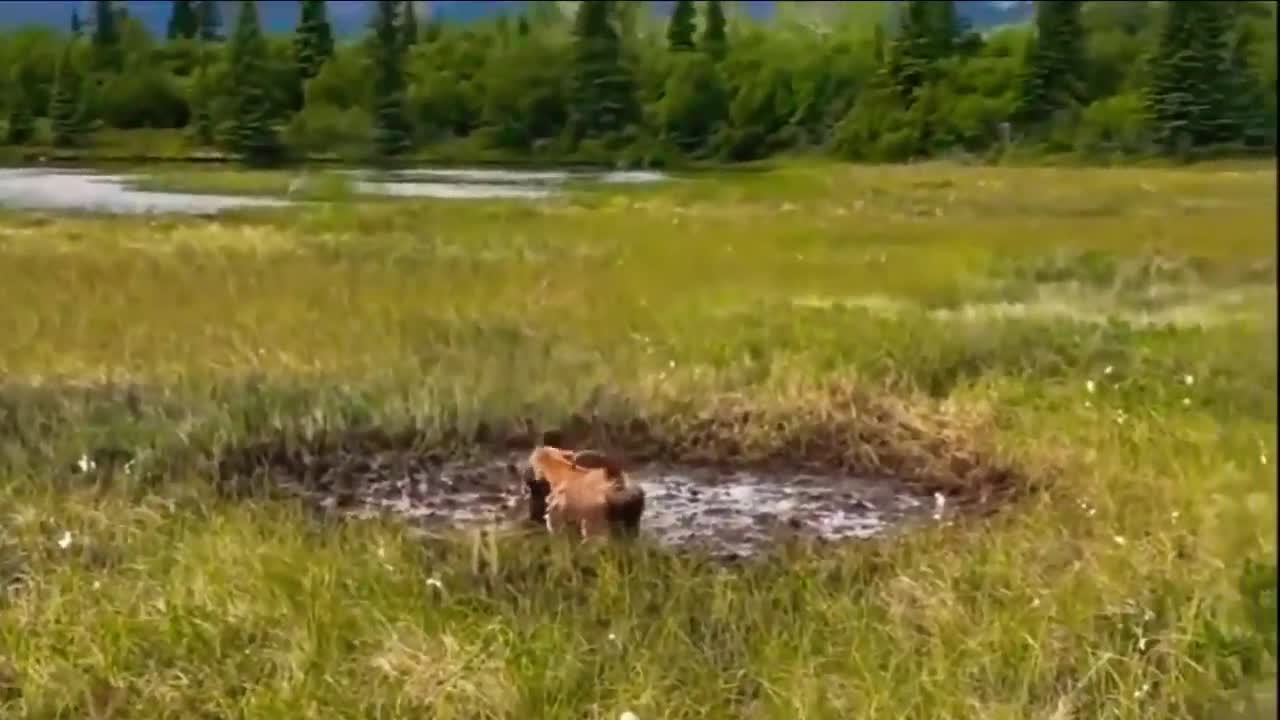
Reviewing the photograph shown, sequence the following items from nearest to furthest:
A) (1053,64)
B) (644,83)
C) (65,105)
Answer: (65,105) < (644,83) < (1053,64)

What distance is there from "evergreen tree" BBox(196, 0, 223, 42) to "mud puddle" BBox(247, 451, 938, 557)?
1.31 meters

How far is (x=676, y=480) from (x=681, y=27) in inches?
56.8

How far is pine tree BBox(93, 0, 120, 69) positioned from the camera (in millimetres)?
3520

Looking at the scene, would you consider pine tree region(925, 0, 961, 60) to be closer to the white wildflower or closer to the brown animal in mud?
the brown animal in mud

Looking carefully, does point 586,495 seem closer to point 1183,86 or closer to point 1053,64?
point 1183,86

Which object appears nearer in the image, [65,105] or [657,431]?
[65,105]

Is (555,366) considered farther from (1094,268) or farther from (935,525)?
(1094,268)

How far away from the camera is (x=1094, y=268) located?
27.1 feet

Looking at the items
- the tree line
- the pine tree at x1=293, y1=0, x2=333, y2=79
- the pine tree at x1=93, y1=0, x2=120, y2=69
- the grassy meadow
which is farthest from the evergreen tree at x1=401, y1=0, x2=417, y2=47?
the pine tree at x1=93, y1=0, x2=120, y2=69

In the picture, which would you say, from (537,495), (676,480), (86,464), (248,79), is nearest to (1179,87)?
(676,480)

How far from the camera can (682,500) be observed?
16.1 feet

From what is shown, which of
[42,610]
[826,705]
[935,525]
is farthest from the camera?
[935,525]

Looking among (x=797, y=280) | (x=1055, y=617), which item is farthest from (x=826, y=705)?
(x=797, y=280)

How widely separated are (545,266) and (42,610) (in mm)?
3827
